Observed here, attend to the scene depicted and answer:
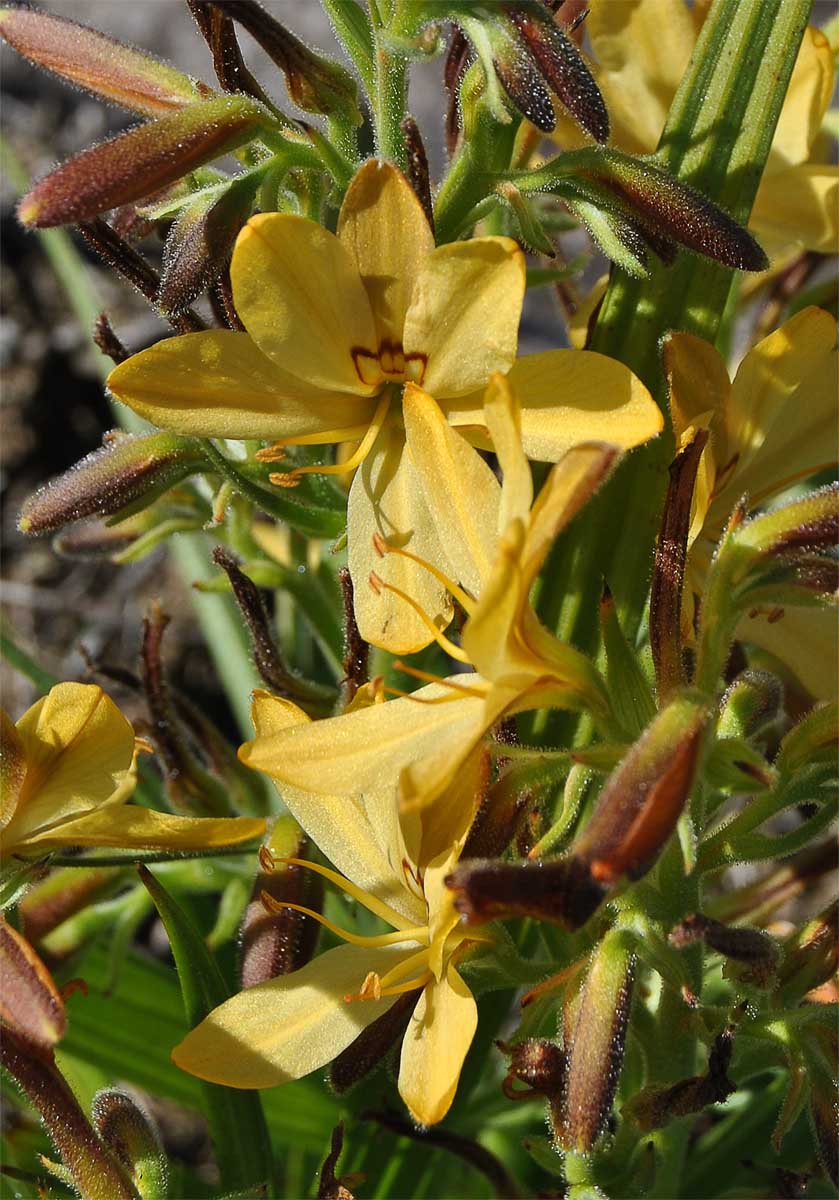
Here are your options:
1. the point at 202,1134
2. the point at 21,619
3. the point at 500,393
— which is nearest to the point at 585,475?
the point at 500,393

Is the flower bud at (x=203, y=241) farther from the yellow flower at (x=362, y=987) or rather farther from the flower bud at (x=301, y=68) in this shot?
the yellow flower at (x=362, y=987)

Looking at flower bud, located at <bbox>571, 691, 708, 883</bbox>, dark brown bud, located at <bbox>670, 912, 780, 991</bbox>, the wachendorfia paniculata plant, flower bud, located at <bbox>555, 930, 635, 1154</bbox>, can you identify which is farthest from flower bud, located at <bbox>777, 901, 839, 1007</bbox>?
flower bud, located at <bbox>571, 691, 708, 883</bbox>

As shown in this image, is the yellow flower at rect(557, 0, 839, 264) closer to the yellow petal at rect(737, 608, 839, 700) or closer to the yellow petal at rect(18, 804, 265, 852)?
the yellow petal at rect(737, 608, 839, 700)

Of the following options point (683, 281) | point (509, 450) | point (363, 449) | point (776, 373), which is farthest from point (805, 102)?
point (509, 450)

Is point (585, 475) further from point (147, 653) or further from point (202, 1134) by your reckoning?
point (202, 1134)

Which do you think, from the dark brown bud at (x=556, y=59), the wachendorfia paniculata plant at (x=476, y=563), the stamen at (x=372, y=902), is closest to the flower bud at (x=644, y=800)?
the wachendorfia paniculata plant at (x=476, y=563)

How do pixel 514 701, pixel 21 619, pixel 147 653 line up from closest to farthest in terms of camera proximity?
pixel 514 701 < pixel 147 653 < pixel 21 619

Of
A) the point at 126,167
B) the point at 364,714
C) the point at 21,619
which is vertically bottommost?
the point at 21,619

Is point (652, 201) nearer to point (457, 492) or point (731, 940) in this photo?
point (457, 492)
